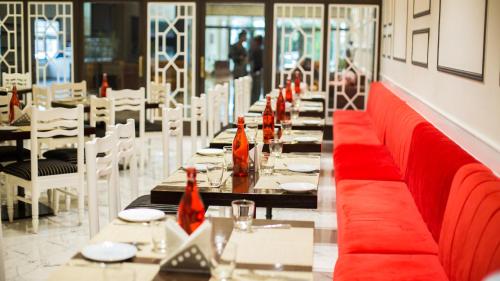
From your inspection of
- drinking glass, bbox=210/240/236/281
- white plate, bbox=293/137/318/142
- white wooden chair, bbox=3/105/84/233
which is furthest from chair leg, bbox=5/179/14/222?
drinking glass, bbox=210/240/236/281

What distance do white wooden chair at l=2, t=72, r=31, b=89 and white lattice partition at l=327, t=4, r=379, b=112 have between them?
4.15 metres

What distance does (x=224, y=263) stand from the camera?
2.32 metres

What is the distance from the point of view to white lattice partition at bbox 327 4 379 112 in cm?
1057

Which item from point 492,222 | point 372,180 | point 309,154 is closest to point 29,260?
point 309,154

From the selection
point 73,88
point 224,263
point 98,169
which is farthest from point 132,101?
point 224,263

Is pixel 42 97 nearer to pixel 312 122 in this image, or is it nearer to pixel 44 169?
pixel 44 169

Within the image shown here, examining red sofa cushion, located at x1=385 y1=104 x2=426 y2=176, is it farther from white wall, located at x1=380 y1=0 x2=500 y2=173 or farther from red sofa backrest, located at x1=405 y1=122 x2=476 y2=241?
red sofa backrest, located at x1=405 y1=122 x2=476 y2=241

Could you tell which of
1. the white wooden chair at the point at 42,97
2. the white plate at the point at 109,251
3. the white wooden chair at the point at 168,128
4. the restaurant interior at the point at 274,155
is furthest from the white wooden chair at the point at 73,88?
the white plate at the point at 109,251

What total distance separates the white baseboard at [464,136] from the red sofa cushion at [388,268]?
662mm

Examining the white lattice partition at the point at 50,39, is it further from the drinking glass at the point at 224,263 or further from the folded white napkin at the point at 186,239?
the drinking glass at the point at 224,263

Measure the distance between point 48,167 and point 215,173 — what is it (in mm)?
2461

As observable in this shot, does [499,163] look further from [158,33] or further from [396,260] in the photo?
[158,33]

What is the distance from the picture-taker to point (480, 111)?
14.0ft

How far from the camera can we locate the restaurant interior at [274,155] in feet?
9.12
